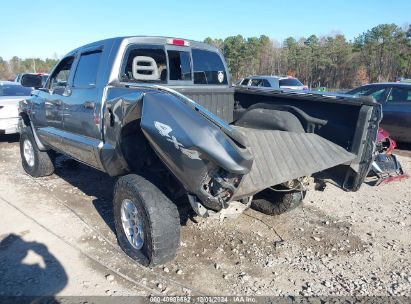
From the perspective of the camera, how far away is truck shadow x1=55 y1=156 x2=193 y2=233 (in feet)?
15.0

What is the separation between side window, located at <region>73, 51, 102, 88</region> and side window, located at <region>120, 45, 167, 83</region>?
0.35m

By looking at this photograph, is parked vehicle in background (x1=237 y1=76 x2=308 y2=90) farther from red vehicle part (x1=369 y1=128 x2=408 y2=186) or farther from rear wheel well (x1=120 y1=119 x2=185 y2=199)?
rear wheel well (x1=120 y1=119 x2=185 y2=199)

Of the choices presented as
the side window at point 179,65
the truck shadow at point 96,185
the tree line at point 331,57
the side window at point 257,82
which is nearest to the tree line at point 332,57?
the tree line at point 331,57

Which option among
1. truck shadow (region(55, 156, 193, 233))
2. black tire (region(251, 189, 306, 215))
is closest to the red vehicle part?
black tire (region(251, 189, 306, 215))

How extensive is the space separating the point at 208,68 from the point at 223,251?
7.73ft

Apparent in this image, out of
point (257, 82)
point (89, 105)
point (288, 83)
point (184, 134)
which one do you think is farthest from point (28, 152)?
point (288, 83)

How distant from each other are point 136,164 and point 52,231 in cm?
132

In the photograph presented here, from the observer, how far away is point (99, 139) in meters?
4.02

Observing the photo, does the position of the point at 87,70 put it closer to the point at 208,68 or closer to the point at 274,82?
the point at 208,68

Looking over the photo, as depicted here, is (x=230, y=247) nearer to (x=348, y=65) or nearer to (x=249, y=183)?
(x=249, y=183)

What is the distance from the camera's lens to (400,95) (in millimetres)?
8984

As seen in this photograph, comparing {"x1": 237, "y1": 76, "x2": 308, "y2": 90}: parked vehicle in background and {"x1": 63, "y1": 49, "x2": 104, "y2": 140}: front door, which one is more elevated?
{"x1": 63, "y1": 49, "x2": 104, "y2": 140}: front door

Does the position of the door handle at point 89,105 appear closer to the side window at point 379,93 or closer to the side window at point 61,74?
the side window at point 61,74

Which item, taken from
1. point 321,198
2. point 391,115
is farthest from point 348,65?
point 321,198
